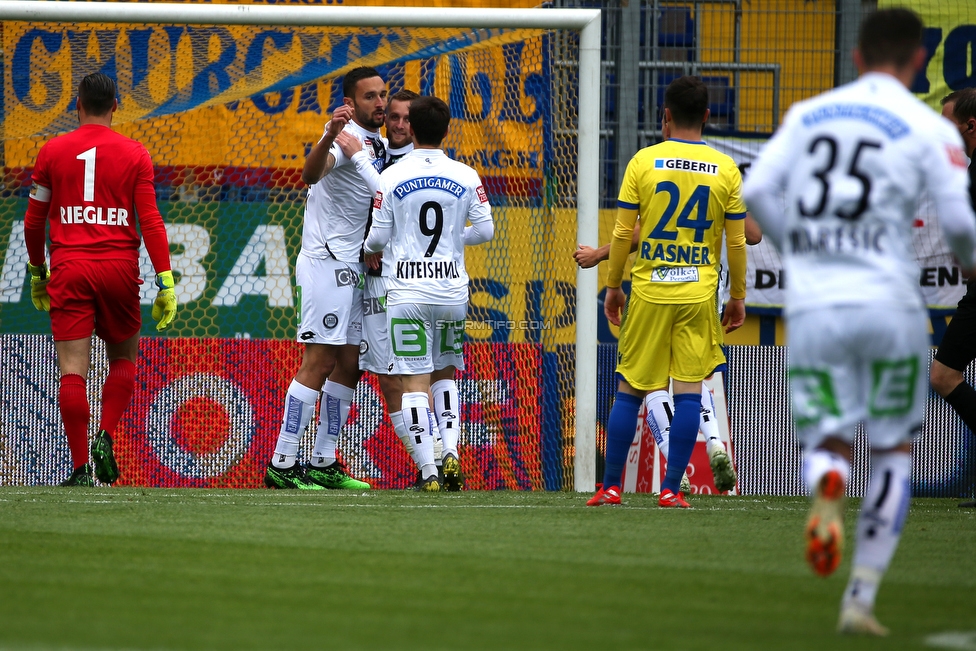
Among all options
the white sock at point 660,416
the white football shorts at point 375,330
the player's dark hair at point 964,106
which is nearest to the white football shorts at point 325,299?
the white football shorts at point 375,330

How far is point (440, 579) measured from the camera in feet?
13.4

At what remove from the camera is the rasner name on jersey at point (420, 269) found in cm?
732

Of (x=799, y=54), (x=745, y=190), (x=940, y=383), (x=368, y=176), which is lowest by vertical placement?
(x=940, y=383)

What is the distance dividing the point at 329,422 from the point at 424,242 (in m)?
1.31

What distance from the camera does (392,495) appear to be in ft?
23.3

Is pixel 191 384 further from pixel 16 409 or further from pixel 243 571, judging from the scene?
pixel 243 571

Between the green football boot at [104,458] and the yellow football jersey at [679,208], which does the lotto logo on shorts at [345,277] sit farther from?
the yellow football jersey at [679,208]

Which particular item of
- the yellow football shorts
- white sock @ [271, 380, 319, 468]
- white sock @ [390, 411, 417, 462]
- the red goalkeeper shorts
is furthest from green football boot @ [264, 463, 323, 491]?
the yellow football shorts

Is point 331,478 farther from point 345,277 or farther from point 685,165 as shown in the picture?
point 685,165

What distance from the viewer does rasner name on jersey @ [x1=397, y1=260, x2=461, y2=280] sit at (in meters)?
7.32

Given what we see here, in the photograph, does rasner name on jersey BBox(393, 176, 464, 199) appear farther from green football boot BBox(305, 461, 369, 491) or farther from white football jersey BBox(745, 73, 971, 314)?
white football jersey BBox(745, 73, 971, 314)

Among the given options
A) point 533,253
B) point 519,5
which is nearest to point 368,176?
point 533,253

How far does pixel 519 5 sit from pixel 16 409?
18.1 ft

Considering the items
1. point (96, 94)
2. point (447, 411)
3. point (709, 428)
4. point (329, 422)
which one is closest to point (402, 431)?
point (447, 411)
